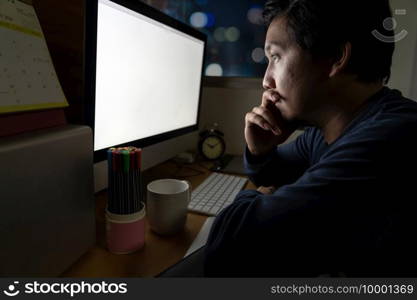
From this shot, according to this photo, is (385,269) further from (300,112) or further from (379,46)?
(379,46)

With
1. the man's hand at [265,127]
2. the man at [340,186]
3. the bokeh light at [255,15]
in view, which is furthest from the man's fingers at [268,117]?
the bokeh light at [255,15]

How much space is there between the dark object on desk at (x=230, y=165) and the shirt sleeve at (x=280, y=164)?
16 centimetres

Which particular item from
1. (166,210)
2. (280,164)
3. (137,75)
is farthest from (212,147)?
(166,210)

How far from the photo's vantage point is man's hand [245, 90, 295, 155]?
80 cm

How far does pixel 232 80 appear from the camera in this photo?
146cm

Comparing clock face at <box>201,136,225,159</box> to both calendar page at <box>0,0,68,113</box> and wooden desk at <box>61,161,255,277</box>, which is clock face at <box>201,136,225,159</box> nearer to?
wooden desk at <box>61,161,255,277</box>

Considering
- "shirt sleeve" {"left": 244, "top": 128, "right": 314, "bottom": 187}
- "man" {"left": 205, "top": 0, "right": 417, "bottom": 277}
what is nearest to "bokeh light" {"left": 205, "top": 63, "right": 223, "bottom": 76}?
"shirt sleeve" {"left": 244, "top": 128, "right": 314, "bottom": 187}

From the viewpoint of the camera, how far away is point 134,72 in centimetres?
75

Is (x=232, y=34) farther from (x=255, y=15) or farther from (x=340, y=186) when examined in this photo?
(x=340, y=186)

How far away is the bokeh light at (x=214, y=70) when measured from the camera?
59.4 inches

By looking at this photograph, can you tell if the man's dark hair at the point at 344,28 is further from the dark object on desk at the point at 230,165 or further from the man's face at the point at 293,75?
the dark object on desk at the point at 230,165

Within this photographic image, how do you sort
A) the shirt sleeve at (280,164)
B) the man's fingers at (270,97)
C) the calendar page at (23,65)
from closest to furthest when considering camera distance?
the calendar page at (23,65) → the man's fingers at (270,97) → the shirt sleeve at (280,164)

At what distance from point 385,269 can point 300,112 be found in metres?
0.37

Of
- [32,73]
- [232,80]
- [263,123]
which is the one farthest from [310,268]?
[232,80]
